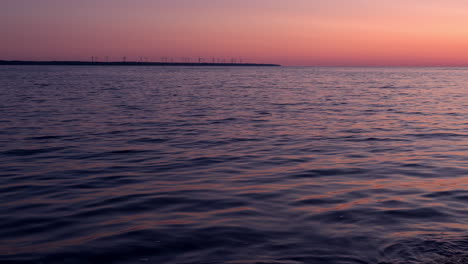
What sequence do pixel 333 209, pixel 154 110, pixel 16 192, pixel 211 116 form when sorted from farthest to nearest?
pixel 154 110
pixel 211 116
pixel 16 192
pixel 333 209

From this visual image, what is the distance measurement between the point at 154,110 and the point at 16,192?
19942mm

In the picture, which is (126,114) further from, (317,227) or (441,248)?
(441,248)

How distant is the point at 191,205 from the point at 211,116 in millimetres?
17539

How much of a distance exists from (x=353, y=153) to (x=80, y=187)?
9017mm

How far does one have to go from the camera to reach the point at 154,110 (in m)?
30.0

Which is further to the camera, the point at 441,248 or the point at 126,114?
the point at 126,114

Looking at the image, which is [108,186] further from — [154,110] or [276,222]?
[154,110]

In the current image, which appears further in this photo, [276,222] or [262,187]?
[262,187]

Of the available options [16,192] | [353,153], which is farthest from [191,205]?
[353,153]

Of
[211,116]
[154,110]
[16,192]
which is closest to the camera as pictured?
[16,192]

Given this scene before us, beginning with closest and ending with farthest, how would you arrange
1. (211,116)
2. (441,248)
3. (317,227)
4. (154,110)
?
(441,248) < (317,227) < (211,116) < (154,110)

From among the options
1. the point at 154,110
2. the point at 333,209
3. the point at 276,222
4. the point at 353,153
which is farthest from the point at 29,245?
the point at 154,110

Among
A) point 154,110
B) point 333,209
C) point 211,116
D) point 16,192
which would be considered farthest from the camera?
point 154,110

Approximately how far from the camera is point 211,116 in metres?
26.7
